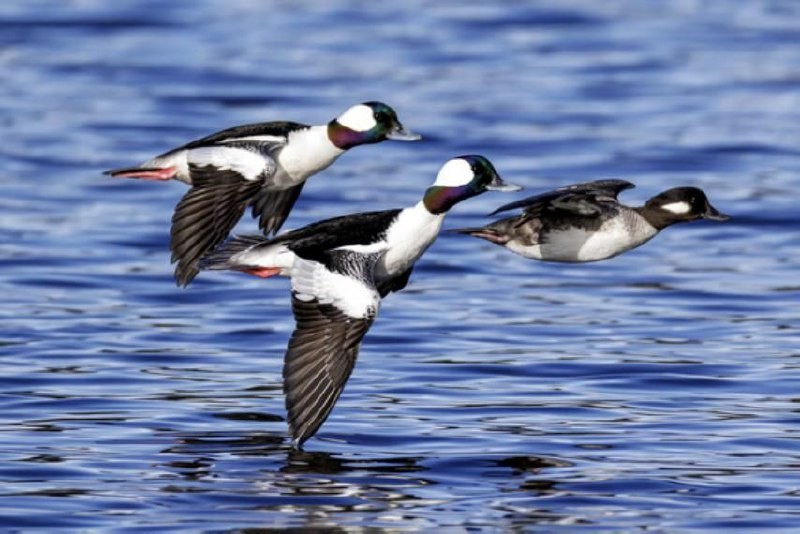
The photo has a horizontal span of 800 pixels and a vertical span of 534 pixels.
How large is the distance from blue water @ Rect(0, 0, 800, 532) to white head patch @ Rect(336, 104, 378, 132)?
1665 mm

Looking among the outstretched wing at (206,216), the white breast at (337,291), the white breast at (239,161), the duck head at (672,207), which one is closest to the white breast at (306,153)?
the white breast at (239,161)

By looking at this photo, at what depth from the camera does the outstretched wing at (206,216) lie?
1170 cm

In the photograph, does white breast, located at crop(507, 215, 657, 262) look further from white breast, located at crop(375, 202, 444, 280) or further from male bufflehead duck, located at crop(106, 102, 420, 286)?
male bufflehead duck, located at crop(106, 102, 420, 286)

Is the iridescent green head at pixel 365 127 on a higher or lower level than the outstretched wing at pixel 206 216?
higher

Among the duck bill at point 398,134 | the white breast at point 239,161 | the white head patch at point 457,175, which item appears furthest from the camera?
the duck bill at point 398,134

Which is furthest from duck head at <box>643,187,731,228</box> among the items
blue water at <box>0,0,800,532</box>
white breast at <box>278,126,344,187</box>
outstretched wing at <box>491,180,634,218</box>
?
white breast at <box>278,126,344,187</box>

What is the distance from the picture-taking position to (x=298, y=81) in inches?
1065

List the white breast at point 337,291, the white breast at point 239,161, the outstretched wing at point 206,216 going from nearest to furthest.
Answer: the white breast at point 337,291 → the outstretched wing at point 206,216 → the white breast at point 239,161

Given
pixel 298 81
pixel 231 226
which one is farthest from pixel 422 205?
pixel 298 81

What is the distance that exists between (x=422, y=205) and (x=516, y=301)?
15.2ft

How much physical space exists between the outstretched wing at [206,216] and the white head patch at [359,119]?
0.82m

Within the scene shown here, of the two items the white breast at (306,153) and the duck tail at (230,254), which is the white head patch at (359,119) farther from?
the duck tail at (230,254)

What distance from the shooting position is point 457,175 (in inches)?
448

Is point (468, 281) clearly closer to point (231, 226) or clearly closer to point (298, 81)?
point (231, 226)
